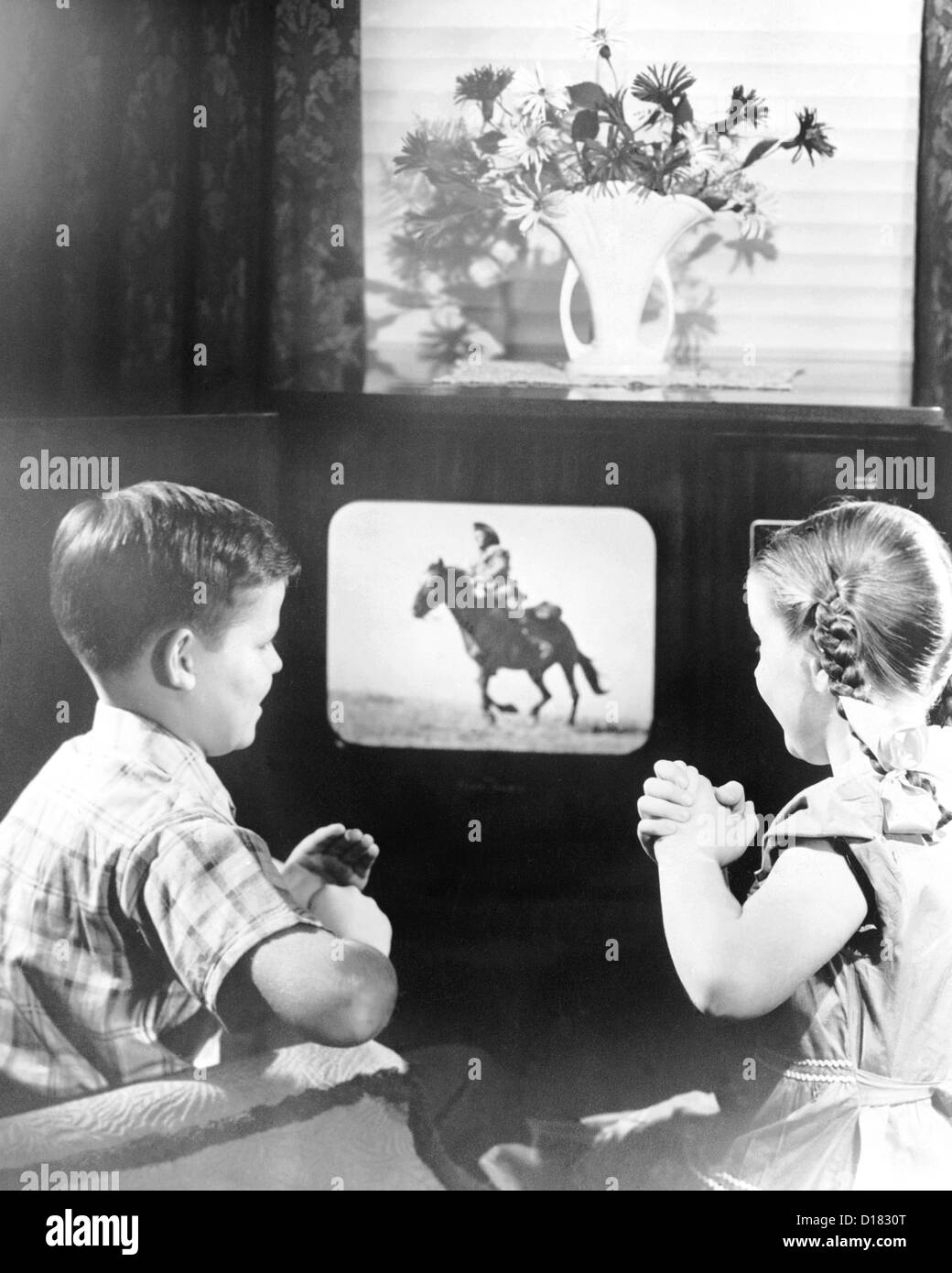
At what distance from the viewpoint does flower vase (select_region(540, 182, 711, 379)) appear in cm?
174

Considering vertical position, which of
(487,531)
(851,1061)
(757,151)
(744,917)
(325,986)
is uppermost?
(757,151)

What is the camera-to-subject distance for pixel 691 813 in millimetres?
1695

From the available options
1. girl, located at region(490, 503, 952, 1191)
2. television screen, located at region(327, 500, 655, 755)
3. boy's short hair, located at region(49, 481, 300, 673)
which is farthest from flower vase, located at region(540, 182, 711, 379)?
boy's short hair, located at region(49, 481, 300, 673)

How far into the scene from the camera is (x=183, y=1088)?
168cm

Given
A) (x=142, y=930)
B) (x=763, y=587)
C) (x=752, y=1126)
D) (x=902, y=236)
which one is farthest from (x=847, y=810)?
(x=142, y=930)

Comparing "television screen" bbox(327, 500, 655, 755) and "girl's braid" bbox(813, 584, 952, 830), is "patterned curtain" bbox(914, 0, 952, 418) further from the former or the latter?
"television screen" bbox(327, 500, 655, 755)

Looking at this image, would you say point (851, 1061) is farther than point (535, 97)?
No

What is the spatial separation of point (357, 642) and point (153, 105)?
2.82 ft

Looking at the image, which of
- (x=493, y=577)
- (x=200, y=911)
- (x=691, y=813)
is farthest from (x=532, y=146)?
(x=200, y=911)

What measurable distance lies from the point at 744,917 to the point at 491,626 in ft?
1.81

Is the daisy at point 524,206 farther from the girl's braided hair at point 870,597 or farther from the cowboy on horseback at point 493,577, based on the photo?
the girl's braided hair at point 870,597

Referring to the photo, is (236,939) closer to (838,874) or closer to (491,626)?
(491,626)

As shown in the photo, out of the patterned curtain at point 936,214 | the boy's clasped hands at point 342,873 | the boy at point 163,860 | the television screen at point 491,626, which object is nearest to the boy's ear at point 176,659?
the boy at point 163,860
